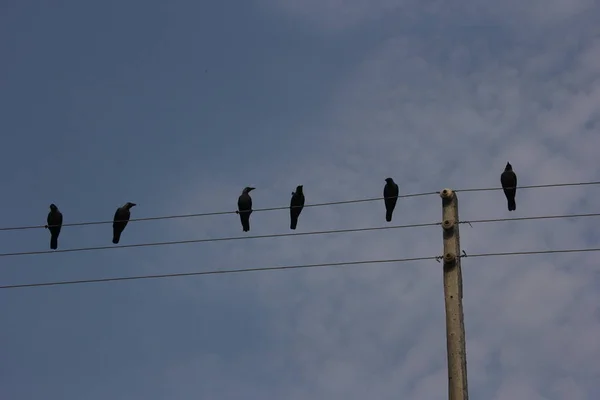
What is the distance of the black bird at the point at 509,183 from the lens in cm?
1642

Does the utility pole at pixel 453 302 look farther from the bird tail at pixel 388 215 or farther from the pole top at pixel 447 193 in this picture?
the bird tail at pixel 388 215

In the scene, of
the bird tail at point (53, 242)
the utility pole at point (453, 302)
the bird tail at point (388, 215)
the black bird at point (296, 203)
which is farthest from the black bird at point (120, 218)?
the utility pole at point (453, 302)

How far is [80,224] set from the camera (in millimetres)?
12477

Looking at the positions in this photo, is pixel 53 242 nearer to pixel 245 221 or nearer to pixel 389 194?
pixel 245 221

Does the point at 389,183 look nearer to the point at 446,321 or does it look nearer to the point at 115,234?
the point at 115,234

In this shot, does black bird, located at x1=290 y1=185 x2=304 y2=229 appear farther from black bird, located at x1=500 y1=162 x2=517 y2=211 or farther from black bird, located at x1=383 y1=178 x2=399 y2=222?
black bird, located at x1=500 y1=162 x2=517 y2=211

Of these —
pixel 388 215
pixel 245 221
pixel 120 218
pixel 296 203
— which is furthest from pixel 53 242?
pixel 388 215

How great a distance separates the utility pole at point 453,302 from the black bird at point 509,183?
7.14 meters

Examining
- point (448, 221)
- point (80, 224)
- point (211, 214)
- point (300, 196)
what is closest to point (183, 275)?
point (211, 214)

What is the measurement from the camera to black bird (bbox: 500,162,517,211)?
1642 centimetres

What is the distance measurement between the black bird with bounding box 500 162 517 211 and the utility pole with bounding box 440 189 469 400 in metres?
7.14

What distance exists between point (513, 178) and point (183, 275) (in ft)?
26.1

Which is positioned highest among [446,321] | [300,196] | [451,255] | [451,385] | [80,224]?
[300,196]

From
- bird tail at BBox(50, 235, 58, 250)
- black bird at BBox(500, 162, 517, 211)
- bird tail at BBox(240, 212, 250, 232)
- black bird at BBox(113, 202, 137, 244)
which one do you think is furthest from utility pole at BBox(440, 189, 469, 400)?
bird tail at BBox(50, 235, 58, 250)
